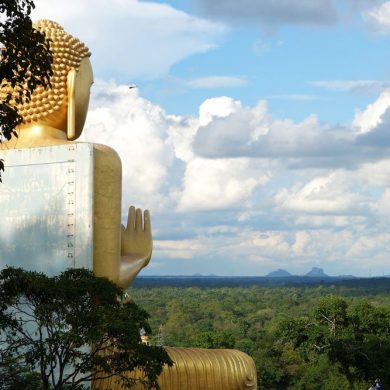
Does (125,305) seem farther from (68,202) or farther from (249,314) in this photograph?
(249,314)

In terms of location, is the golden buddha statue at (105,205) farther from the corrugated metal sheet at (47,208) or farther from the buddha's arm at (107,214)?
the corrugated metal sheet at (47,208)

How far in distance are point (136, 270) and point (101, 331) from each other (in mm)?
3789

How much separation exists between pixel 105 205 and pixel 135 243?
56.8 inches

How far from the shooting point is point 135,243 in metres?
14.4

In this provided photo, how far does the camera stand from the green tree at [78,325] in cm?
1034

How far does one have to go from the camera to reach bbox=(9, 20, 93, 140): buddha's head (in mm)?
13844

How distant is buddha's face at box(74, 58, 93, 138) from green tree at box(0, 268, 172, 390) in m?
3.65

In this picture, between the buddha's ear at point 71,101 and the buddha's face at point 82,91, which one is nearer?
the buddha's ear at point 71,101

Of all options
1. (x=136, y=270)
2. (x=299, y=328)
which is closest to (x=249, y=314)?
(x=299, y=328)

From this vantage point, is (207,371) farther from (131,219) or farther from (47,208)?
(47,208)

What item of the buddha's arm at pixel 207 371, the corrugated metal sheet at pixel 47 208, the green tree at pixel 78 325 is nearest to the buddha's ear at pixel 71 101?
the corrugated metal sheet at pixel 47 208

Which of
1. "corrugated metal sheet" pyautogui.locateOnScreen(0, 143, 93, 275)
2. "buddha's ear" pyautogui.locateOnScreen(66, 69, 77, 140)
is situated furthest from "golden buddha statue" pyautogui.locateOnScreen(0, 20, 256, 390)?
"corrugated metal sheet" pyautogui.locateOnScreen(0, 143, 93, 275)

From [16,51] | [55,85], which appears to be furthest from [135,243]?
[16,51]

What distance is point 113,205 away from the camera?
1320 cm
